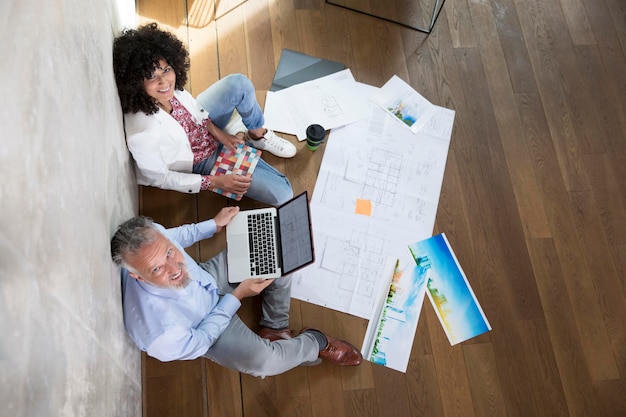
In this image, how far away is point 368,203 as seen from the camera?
2.12 meters

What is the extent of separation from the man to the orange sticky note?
0.48 meters

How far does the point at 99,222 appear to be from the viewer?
1132 millimetres

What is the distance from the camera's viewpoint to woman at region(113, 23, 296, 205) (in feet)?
4.95

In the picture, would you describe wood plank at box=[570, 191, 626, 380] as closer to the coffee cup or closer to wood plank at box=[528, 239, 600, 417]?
wood plank at box=[528, 239, 600, 417]

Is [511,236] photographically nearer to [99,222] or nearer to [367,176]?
[367,176]

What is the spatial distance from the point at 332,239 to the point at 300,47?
976mm

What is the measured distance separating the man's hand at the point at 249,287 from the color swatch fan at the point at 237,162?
14.6 inches

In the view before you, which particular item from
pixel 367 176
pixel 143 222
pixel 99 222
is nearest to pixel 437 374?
pixel 367 176

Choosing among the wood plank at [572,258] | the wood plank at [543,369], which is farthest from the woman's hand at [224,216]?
the wood plank at [572,258]

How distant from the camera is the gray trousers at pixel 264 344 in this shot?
161cm

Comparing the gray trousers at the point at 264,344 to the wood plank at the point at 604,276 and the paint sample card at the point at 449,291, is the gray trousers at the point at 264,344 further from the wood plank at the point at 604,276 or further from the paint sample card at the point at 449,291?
the wood plank at the point at 604,276

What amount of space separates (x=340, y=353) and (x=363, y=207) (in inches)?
24.9

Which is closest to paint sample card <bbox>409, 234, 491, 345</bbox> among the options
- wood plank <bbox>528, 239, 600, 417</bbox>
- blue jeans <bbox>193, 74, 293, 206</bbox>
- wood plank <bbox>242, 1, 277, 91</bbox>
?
wood plank <bbox>528, 239, 600, 417</bbox>

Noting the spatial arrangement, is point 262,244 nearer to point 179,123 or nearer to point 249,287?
point 249,287
